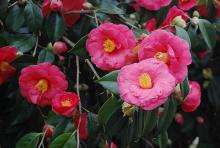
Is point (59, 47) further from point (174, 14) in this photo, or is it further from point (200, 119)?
point (200, 119)

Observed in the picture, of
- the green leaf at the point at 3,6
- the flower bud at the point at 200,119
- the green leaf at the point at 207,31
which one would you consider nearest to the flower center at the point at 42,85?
the green leaf at the point at 3,6

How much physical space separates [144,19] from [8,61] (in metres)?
0.43

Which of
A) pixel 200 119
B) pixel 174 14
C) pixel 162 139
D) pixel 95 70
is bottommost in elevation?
pixel 200 119

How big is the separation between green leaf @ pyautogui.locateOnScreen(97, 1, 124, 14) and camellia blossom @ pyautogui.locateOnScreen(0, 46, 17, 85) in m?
0.27

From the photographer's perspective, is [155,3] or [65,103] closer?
[65,103]

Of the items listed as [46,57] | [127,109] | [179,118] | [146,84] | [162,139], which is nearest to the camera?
[146,84]

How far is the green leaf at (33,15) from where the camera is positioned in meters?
1.21

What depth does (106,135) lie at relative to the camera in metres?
1.11

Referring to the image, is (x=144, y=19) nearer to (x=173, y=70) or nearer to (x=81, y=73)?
(x=81, y=73)

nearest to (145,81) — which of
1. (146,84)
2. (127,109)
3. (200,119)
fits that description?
(146,84)

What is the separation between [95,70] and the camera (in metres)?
1.23

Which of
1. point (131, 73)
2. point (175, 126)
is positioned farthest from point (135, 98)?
Result: point (175, 126)

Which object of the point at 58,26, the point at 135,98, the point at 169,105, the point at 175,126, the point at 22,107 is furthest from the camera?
the point at 175,126

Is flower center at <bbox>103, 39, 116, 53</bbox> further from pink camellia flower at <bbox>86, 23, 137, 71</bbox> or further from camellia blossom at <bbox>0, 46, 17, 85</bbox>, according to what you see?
camellia blossom at <bbox>0, 46, 17, 85</bbox>
